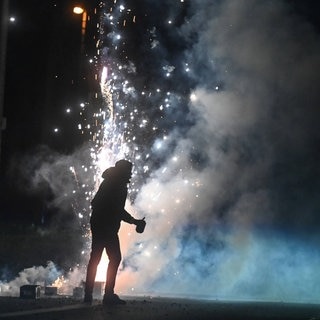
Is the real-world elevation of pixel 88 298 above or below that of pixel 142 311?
above

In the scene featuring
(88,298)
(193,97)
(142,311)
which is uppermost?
(193,97)

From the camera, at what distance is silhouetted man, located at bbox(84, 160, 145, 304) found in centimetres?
602

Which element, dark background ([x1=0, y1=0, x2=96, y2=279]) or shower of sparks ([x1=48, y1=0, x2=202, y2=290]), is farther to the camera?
dark background ([x1=0, y1=0, x2=96, y2=279])

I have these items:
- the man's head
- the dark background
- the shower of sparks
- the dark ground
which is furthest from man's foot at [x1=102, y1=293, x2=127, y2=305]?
the dark background

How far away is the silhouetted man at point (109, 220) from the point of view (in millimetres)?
6020

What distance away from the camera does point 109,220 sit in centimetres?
605

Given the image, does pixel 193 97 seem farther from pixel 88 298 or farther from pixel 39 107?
pixel 88 298

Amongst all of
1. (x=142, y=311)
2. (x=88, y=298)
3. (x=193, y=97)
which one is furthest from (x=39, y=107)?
(x=142, y=311)

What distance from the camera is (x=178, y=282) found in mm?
15945

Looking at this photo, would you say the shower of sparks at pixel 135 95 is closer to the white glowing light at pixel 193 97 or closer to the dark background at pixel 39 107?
the white glowing light at pixel 193 97

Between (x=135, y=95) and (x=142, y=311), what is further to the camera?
(x=135, y=95)

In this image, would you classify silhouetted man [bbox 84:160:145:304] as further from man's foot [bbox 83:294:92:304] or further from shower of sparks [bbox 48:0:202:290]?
shower of sparks [bbox 48:0:202:290]

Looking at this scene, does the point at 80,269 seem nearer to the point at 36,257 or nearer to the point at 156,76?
the point at 36,257

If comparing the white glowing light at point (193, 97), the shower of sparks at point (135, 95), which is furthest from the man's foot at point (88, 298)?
the white glowing light at point (193, 97)
